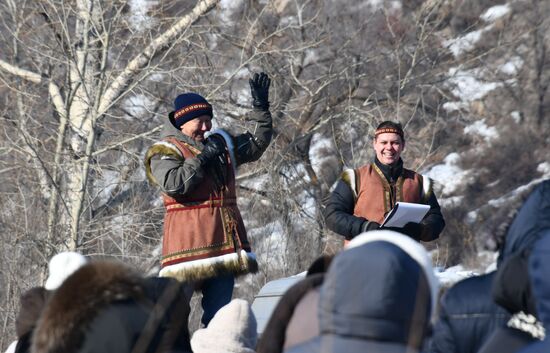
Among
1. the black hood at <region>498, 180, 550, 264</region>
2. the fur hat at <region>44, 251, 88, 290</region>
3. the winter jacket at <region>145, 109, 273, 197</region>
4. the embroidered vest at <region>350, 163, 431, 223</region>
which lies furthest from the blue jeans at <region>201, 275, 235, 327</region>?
the black hood at <region>498, 180, 550, 264</region>

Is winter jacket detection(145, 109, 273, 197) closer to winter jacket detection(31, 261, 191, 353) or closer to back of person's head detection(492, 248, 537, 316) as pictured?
winter jacket detection(31, 261, 191, 353)

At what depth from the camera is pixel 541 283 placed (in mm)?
3418

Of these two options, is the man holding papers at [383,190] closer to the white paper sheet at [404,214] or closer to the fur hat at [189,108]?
the white paper sheet at [404,214]

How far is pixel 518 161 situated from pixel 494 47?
5.57ft

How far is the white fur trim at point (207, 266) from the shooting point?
6.68 meters

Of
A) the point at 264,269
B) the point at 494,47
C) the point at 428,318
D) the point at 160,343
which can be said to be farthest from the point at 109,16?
the point at 428,318

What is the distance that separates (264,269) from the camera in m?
11.8

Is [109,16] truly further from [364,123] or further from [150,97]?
[364,123]

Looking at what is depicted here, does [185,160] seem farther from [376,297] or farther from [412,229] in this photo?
[376,297]

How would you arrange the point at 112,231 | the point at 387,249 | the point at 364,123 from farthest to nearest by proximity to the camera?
the point at 364,123 → the point at 112,231 → the point at 387,249

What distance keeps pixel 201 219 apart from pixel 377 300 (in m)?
3.76

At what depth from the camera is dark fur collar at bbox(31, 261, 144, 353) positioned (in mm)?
3689

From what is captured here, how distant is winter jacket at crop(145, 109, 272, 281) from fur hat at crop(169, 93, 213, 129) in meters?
0.08

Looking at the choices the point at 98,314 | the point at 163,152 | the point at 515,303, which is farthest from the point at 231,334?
the point at 163,152
